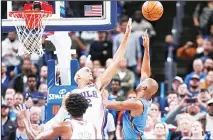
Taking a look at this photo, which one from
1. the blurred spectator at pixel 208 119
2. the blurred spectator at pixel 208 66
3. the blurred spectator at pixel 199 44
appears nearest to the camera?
the blurred spectator at pixel 208 119

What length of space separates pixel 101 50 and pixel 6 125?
13.6 ft

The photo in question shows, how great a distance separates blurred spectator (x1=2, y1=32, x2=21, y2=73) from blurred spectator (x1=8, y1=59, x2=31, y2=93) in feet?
1.50

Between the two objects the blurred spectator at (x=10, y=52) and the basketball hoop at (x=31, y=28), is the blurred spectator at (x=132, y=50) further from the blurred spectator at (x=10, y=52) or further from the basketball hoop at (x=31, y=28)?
the basketball hoop at (x=31, y=28)

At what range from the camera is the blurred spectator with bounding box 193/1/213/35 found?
19.3m

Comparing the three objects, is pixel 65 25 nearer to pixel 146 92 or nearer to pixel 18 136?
pixel 146 92

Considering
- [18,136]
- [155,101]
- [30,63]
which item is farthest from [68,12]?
[30,63]

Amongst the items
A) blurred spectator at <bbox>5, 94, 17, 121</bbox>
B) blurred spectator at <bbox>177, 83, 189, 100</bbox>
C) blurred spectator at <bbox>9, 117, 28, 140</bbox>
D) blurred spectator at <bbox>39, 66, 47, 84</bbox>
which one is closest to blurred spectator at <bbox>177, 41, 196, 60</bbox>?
blurred spectator at <bbox>177, 83, 189, 100</bbox>

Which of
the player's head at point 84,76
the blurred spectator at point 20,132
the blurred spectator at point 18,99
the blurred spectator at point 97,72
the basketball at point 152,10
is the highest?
the basketball at point 152,10

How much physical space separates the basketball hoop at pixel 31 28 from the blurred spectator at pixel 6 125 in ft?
10.5

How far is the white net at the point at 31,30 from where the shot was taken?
11.7 m

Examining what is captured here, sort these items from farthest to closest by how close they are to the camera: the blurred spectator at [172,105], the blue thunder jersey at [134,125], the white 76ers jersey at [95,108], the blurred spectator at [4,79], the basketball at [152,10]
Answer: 1. the blurred spectator at [4,79]
2. the blurred spectator at [172,105]
3. the basketball at [152,10]
4. the blue thunder jersey at [134,125]
5. the white 76ers jersey at [95,108]

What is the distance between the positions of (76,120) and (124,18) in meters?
10.9

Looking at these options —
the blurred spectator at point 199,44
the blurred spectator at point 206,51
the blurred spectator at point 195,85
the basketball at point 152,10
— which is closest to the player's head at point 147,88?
the basketball at point 152,10

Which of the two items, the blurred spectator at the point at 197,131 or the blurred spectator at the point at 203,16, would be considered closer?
the blurred spectator at the point at 197,131
